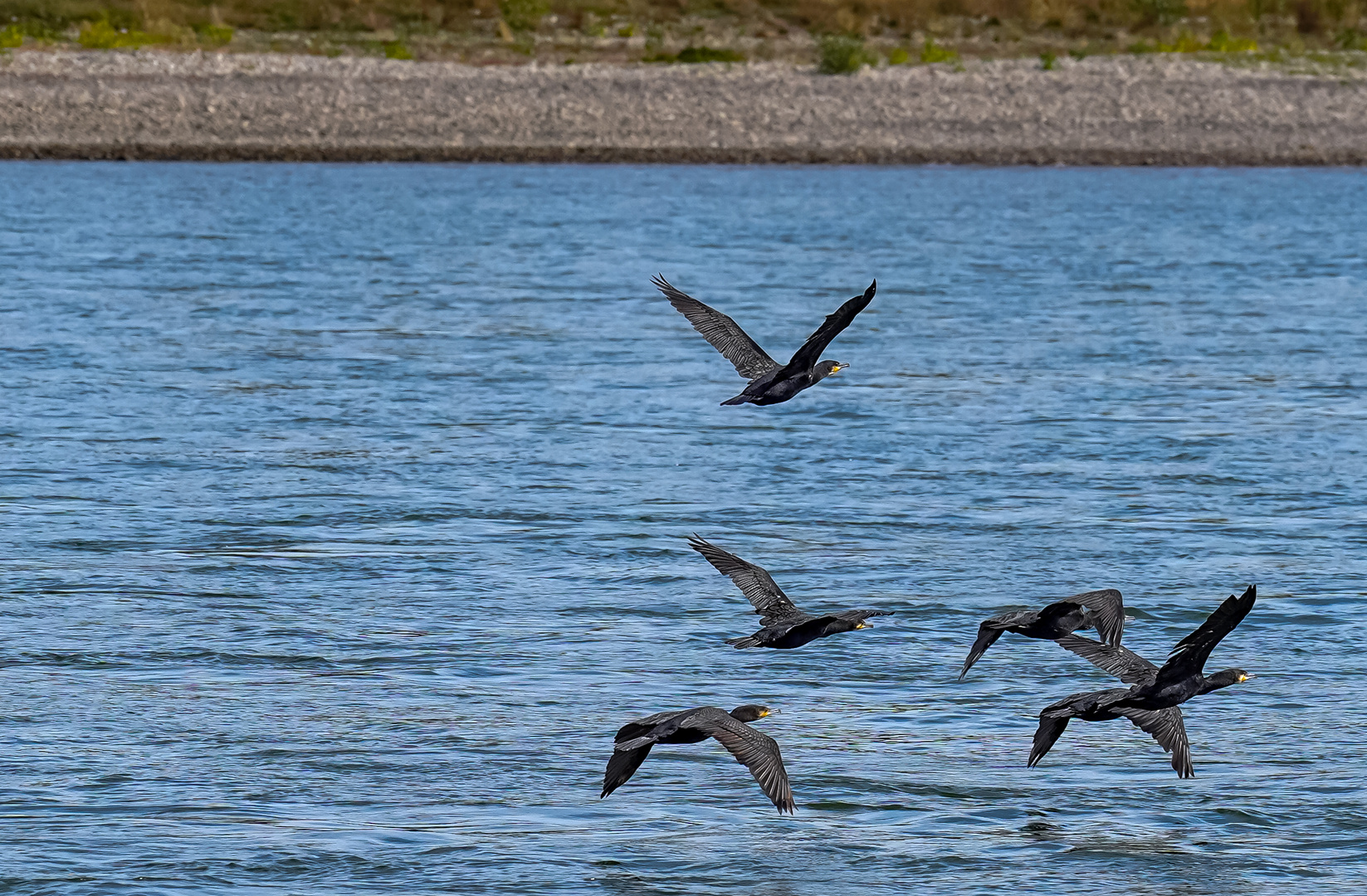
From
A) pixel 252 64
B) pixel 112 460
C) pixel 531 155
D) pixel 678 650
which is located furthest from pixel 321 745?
pixel 252 64

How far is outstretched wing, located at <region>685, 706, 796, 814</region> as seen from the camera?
31.6 feet

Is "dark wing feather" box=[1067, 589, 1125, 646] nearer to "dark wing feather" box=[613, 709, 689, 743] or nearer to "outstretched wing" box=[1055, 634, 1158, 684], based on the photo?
"outstretched wing" box=[1055, 634, 1158, 684]

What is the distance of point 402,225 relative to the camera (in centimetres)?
4841

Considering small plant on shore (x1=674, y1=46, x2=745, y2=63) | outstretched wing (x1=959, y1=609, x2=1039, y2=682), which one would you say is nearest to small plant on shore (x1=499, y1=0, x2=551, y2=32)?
small plant on shore (x1=674, y1=46, x2=745, y2=63)

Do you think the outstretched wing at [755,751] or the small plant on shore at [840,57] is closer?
the outstretched wing at [755,751]

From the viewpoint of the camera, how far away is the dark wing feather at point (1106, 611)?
1172 centimetres

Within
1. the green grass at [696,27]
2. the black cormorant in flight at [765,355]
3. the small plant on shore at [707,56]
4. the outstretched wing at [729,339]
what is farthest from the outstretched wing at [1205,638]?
the small plant on shore at [707,56]

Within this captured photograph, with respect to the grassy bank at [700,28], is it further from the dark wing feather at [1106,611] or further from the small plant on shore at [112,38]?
the dark wing feather at [1106,611]

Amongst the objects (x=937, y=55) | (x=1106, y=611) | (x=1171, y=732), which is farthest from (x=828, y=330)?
(x=937, y=55)

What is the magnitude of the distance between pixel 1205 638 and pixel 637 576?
7074mm

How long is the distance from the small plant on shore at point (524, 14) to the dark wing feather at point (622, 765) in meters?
70.9

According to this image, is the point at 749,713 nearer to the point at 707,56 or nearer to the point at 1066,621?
the point at 1066,621

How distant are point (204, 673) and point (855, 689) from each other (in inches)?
155

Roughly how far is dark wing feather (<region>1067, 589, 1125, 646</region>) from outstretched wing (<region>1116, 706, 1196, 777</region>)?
1.97ft
